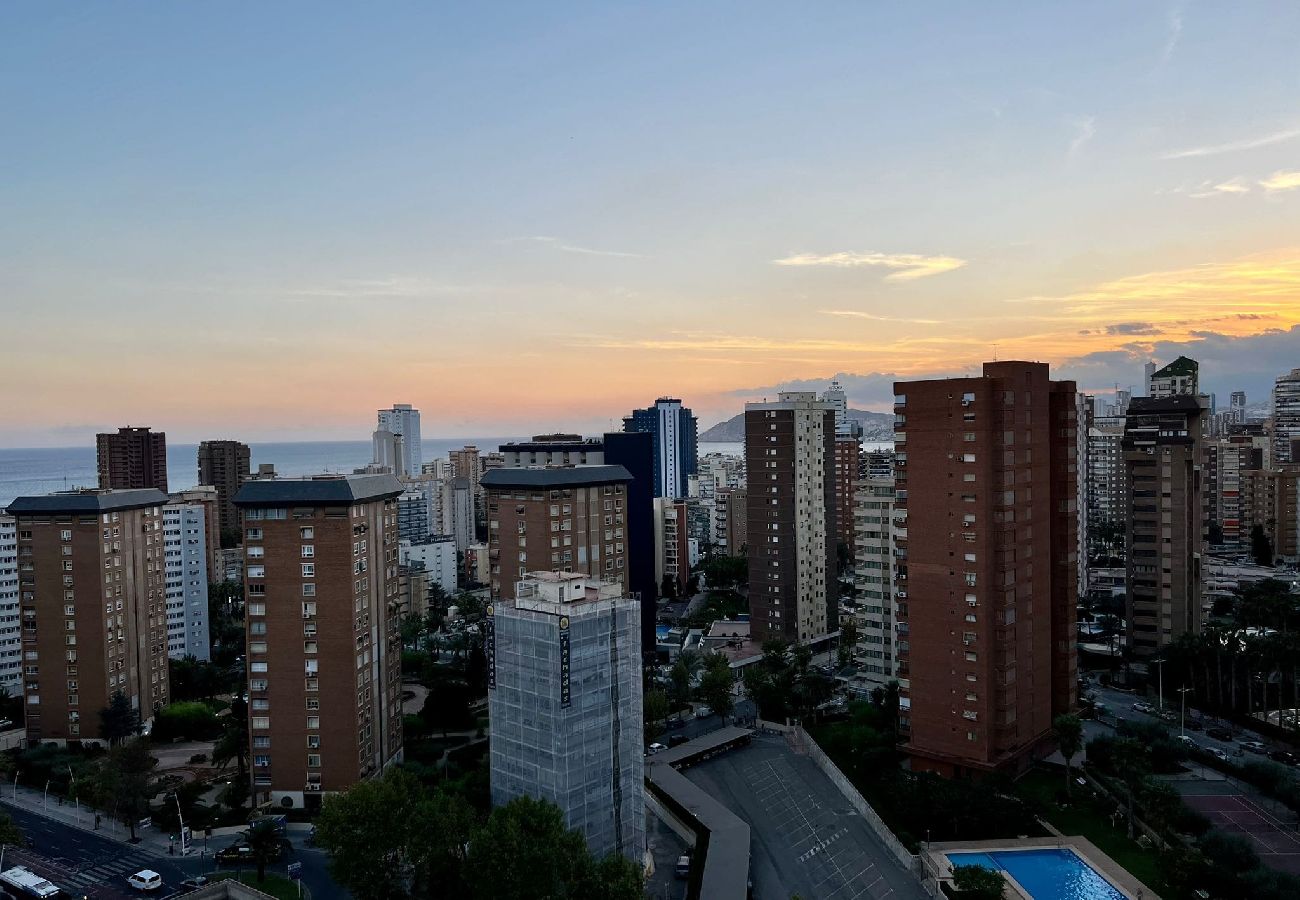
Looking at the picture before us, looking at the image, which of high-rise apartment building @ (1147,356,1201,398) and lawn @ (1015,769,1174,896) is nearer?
lawn @ (1015,769,1174,896)

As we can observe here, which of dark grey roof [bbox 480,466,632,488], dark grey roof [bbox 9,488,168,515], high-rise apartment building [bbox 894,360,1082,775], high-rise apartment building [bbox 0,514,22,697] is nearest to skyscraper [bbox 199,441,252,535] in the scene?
high-rise apartment building [bbox 0,514,22,697]

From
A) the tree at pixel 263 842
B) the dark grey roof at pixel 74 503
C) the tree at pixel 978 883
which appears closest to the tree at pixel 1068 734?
the tree at pixel 978 883

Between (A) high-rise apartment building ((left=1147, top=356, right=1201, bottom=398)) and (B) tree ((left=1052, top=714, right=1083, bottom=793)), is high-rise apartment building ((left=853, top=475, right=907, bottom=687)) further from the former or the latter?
(A) high-rise apartment building ((left=1147, top=356, right=1201, bottom=398))

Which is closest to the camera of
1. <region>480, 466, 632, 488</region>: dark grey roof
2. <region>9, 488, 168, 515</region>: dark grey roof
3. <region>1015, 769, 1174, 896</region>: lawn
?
<region>1015, 769, 1174, 896</region>: lawn

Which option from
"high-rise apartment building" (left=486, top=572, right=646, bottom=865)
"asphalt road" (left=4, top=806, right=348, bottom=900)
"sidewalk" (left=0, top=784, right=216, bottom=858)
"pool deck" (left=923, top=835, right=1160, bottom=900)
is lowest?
"sidewalk" (left=0, top=784, right=216, bottom=858)

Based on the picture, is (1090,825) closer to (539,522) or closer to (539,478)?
(539,522)

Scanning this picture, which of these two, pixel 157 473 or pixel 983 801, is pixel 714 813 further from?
pixel 157 473

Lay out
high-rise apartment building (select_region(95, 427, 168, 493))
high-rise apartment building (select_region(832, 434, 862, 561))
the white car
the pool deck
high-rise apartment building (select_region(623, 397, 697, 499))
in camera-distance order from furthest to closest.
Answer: high-rise apartment building (select_region(623, 397, 697, 499)), high-rise apartment building (select_region(95, 427, 168, 493)), high-rise apartment building (select_region(832, 434, 862, 561)), the white car, the pool deck
